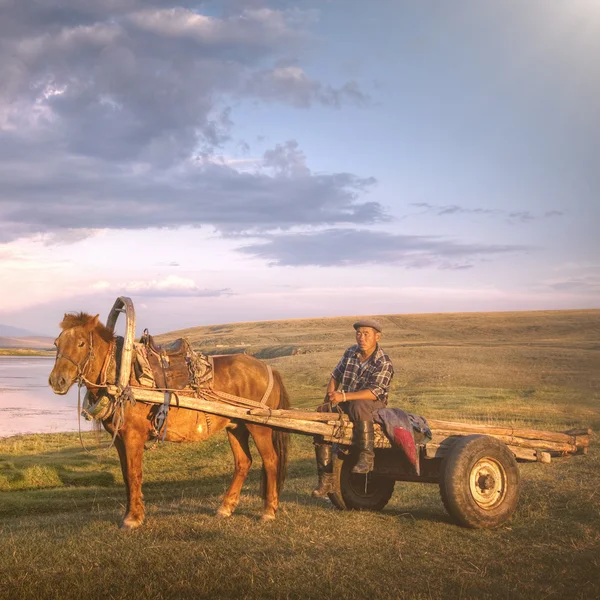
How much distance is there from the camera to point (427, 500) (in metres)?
10.9

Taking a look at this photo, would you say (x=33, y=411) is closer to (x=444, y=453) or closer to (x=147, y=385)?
(x=147, y=385)

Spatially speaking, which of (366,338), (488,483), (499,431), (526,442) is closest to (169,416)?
(366,338)

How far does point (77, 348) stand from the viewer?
8.44 metres

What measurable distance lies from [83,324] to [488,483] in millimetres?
5800

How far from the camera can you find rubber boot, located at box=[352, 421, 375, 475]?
862 cm

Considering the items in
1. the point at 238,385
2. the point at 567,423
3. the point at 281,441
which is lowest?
the point at 567,423

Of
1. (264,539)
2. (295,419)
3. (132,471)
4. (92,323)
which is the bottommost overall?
(264,539)

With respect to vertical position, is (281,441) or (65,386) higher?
(65,386)

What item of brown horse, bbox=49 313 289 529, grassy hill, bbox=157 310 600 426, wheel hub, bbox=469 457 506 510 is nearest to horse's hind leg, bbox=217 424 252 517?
brown horse, bbox=49 313 289 529

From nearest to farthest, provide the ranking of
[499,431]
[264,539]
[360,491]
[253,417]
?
[264,539] → [253,417] → [499,431] → [360,491]

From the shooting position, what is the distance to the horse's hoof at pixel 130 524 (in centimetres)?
830

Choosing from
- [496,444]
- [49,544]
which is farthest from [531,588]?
[49,544]

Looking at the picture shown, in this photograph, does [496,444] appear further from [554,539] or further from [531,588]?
[531,588]

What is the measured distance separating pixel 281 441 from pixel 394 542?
8.38 feet
